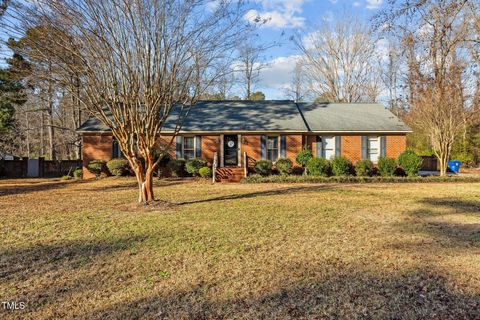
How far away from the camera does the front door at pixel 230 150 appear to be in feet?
60.8

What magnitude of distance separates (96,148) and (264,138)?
372 inches

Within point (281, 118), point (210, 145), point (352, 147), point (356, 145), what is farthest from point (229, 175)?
point (356, 145)

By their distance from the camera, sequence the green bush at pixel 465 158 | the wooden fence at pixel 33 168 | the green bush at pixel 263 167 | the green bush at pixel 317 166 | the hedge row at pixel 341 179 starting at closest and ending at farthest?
the hedge row at pixel 341 179, the green bush at pixel 317 166, the green bush at pixel 263 167, the wooden fence at pixel 33 168, the green bush at pixel 465 158

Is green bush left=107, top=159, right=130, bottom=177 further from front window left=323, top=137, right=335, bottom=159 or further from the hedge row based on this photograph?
front window left=323, top=137, right=335, bottom=159

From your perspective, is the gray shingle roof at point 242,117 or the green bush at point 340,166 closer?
the green bush at point 340,166

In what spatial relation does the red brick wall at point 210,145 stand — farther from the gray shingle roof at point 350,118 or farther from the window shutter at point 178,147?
the gray shingle roof at point 350,118

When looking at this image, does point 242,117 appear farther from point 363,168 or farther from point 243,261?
point 243,261

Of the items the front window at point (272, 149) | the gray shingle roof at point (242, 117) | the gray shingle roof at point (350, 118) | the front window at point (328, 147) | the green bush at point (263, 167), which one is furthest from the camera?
the front window at point (328, 147)

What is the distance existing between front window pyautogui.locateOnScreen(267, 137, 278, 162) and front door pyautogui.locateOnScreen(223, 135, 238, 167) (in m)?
1.81

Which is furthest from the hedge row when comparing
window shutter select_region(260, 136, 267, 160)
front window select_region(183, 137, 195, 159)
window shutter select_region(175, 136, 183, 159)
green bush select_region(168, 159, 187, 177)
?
window shutter select_region(175, 136, 183, 159)

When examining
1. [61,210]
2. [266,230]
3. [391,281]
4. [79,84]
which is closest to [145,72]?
[79,84]

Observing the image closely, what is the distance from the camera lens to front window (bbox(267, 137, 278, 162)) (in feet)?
60.6

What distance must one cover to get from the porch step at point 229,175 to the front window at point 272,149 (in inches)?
93.0

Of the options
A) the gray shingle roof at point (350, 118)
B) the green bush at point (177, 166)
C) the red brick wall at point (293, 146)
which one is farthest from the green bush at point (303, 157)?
the green bush at point (177, 166)
